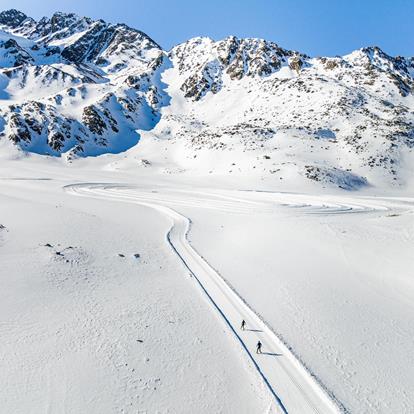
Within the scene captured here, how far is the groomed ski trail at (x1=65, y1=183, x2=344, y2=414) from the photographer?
7848mm

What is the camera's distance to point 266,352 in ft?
31.5

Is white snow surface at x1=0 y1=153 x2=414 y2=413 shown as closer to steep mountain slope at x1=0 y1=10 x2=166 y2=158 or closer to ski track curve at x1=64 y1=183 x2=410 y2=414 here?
ski track curve at x1=64 y1=183 x2=410 y2=414

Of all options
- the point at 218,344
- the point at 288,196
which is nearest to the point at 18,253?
the point at 218,344

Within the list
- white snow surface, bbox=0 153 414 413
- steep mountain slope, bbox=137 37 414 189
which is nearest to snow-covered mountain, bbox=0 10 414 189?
steep mountain slope, bbox=137 37 414 189

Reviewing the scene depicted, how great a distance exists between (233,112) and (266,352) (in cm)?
8511

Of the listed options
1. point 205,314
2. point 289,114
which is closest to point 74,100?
point 289,114

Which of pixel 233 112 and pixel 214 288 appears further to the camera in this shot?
pixel 233 112

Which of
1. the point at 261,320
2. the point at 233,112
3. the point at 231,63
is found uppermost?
the point at 231,63

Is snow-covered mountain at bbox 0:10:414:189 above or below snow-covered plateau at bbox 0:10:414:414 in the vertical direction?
above

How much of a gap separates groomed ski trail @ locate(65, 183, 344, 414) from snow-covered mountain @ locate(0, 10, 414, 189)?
36.8 m

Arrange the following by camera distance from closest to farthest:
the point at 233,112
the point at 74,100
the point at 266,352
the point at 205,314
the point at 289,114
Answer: the point at 266,352 → the point at 205,314 → the point at 289,114 → the point at 233,112 → the point at 74,100

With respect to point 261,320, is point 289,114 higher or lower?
higher

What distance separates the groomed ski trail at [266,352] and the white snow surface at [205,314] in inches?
1.5

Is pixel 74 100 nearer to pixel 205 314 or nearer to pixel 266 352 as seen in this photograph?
pixel 205 314
